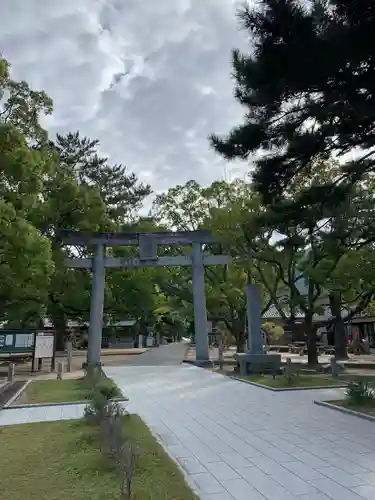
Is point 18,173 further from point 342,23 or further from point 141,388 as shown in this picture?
point 342,23

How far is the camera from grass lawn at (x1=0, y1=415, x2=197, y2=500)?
13.8ft

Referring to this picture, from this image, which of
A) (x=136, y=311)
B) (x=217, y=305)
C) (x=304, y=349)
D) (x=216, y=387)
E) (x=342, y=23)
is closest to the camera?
(x=342, y=23)

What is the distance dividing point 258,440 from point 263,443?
0.62ft

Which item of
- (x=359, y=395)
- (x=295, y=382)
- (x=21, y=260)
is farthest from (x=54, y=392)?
(x=359, y=395)

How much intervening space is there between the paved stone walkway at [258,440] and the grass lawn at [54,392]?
104 centimetres

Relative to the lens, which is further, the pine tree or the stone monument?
the stone monument

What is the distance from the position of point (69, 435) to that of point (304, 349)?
84.9 ft

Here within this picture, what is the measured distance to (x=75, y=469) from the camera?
4.93m

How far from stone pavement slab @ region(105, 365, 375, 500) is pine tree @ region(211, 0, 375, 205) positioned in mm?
4424

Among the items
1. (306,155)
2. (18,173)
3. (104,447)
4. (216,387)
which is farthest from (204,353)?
(104,447)

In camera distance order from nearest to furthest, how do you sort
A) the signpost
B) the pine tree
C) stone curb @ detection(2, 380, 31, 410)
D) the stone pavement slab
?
the stone pavement slab
the pine tree
stone curb @ detection(2, 380, 31, 410)
the signpost

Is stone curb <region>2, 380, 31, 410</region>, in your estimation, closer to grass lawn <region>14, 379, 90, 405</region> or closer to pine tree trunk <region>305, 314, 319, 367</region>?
grass lawn <region>14, 379, 90, 405</region>

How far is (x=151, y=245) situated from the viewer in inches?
785

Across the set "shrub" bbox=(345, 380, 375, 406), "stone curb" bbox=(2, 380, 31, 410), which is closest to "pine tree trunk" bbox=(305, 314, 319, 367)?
"shrub" bbox=(345, 380, 375, 406)
